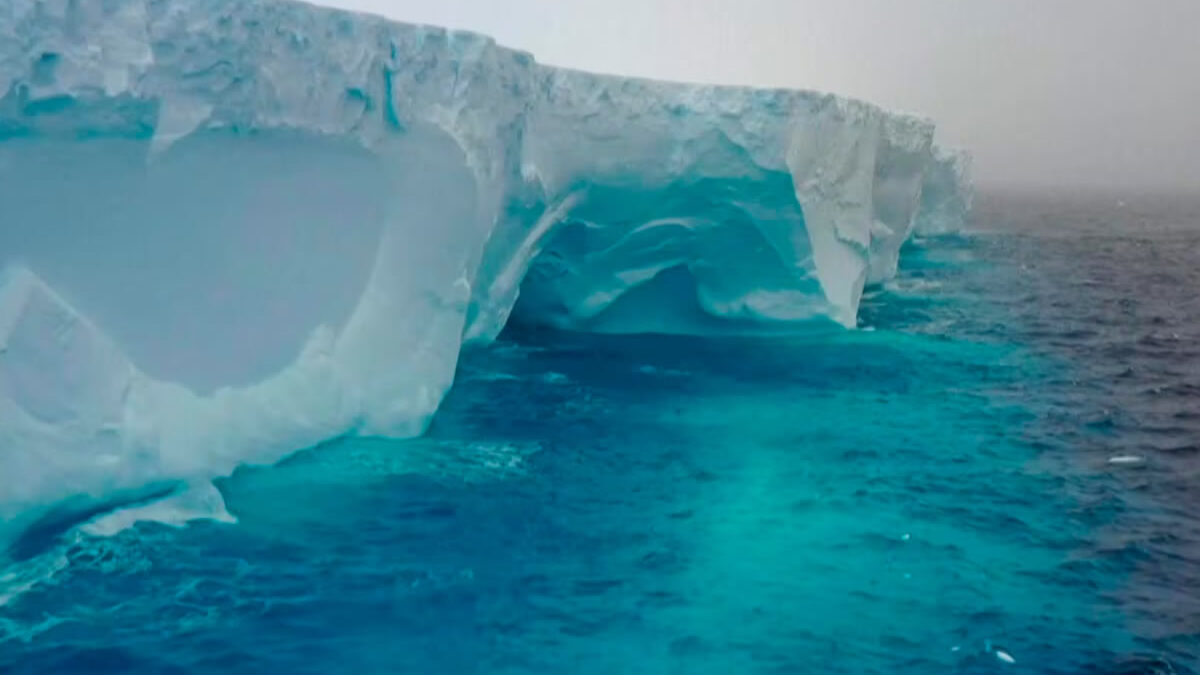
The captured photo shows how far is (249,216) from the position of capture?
805 centimetres

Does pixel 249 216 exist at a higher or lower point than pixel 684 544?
higher

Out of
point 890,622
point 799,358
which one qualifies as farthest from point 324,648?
point 799,358

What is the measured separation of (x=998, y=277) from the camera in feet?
77.3

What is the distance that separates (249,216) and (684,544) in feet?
13.8

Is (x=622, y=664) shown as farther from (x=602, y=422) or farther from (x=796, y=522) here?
(x=602, y=422)

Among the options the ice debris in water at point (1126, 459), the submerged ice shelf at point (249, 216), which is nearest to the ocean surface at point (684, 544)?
the ice debris in water at point (1126, 459)

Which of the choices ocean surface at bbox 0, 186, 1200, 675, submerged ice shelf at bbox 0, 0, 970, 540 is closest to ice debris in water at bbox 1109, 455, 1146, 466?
ocean surface at bbox 0, 186, 1200, 675

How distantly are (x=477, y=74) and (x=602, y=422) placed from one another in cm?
361

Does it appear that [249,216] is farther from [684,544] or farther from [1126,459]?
[1126,459]

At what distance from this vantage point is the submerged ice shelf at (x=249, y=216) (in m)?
6.77

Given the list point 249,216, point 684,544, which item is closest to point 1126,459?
point 684,544

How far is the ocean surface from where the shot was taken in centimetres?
562

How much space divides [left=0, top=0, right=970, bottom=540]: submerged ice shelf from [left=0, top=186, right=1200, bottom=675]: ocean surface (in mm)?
570

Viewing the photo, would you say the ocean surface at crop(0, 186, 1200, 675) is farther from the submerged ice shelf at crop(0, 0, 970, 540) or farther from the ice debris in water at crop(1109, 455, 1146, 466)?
the submerged ice shelf at crop(0, 0, 970, 540)
